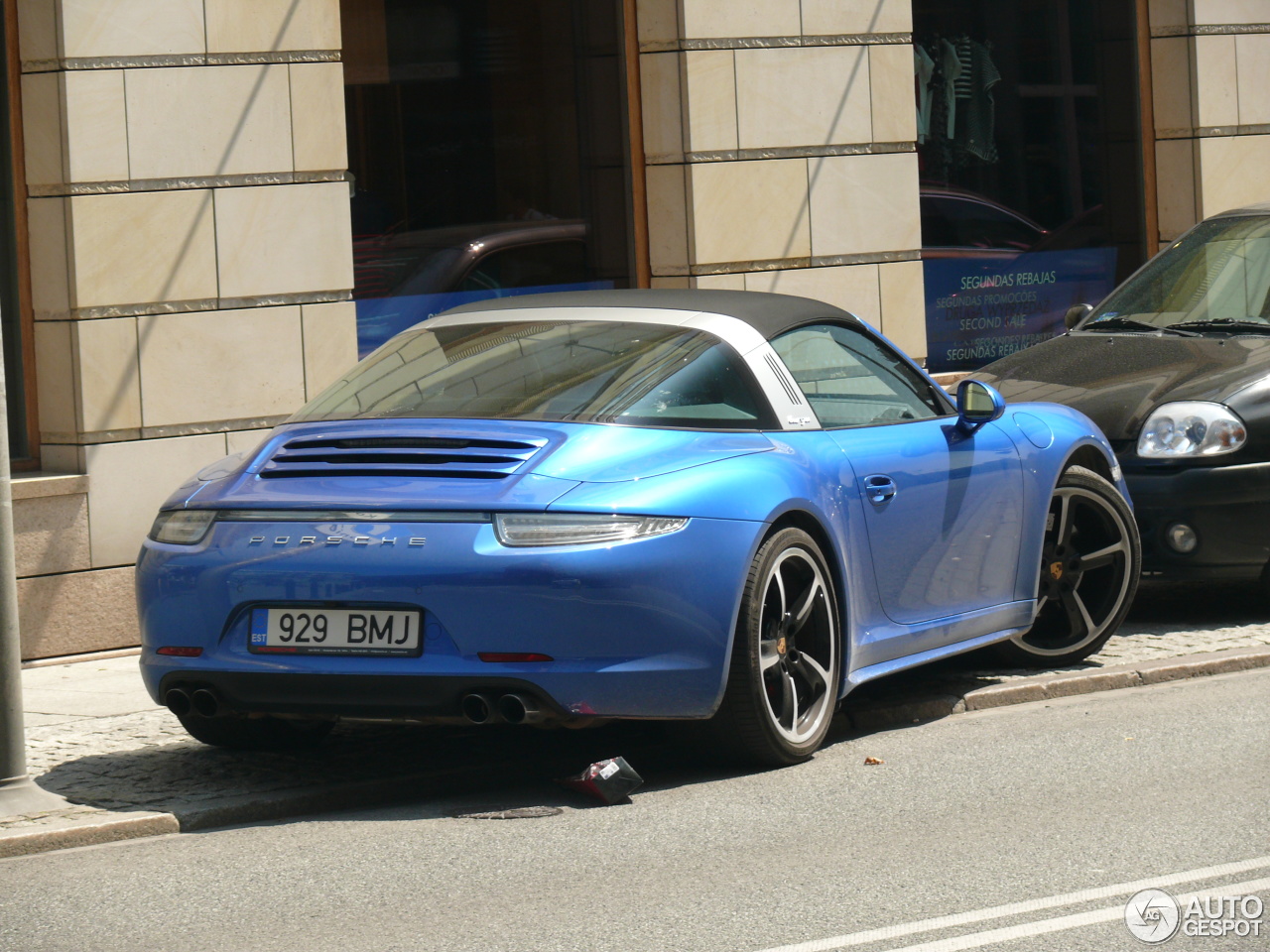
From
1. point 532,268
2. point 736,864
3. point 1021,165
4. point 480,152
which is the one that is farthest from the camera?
point 1021,165

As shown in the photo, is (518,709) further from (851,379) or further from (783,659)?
(851,379)

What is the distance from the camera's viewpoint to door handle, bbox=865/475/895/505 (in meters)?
6.67

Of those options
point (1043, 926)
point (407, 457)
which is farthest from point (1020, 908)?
point (407, 457)

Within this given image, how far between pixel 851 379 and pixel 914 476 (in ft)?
1.46

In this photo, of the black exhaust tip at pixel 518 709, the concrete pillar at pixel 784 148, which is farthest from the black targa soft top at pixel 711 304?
the concrete pillar at pixel 784 148

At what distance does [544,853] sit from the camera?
5363mm

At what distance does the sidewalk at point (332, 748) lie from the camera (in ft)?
19.7

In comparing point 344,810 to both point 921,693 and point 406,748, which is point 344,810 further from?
point 921,693

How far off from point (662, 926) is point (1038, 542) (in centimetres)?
347

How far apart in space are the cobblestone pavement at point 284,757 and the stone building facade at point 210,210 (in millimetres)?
1975

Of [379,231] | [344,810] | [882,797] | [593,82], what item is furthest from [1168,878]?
[593,82]

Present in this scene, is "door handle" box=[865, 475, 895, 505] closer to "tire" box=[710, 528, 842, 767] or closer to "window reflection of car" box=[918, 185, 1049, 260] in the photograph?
"tire" box=[710, 528, 842, 767]

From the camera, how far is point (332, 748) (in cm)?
689

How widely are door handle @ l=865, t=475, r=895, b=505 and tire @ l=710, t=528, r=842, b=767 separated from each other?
1.22ft
